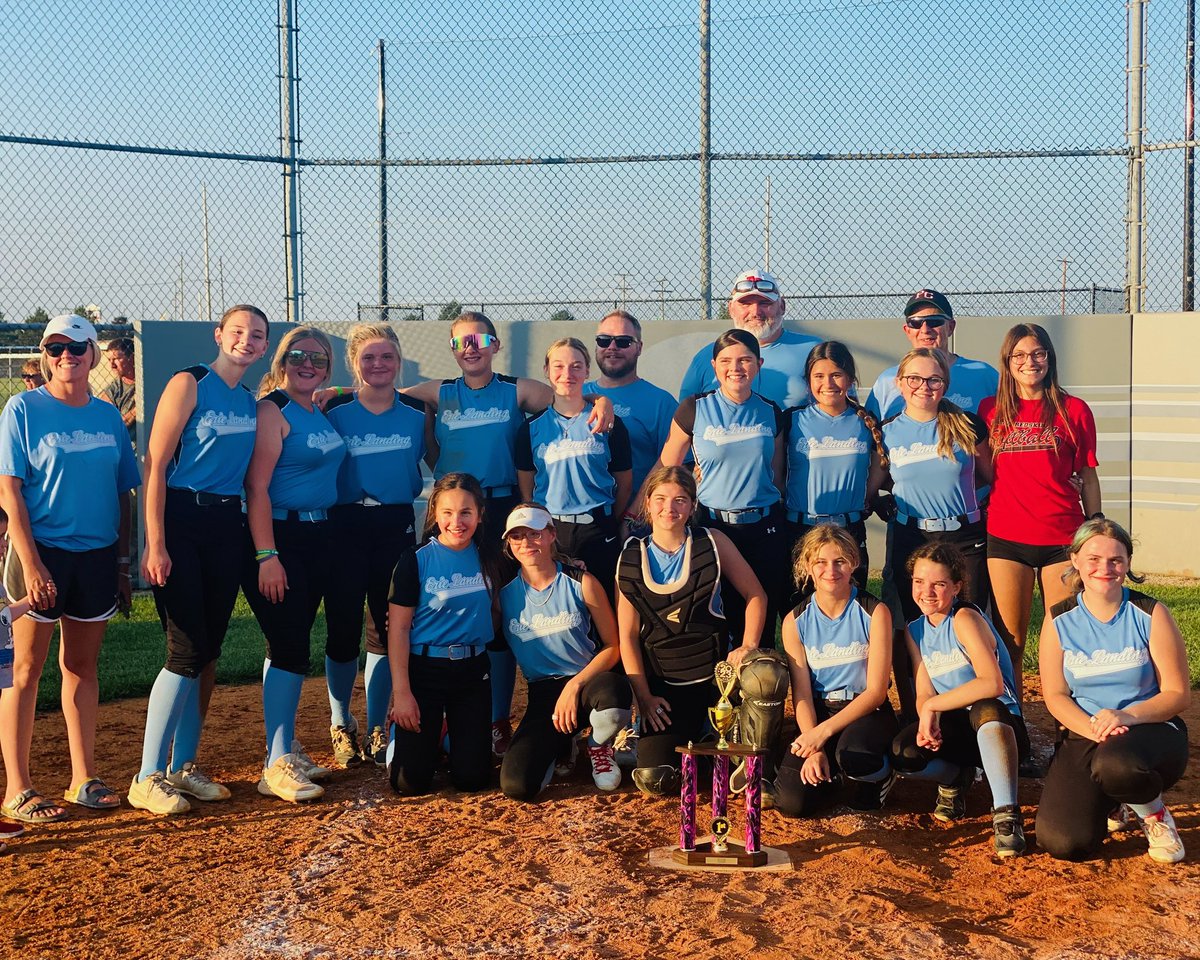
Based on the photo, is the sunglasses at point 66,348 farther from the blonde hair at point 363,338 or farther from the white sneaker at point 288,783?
the white sneaker at point 288,783

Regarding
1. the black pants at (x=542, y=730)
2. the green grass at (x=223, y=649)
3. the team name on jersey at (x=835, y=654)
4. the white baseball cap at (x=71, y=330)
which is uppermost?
the white baseball cap at (x=71, y=330)

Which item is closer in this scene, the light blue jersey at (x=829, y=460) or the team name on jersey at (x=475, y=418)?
the light blue jersey at (x=829, y=460)

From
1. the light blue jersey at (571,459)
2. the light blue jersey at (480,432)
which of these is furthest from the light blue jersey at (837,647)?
the light blue jersey at (480,432)

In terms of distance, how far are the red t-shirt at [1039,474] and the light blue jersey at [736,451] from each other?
3.20 ft

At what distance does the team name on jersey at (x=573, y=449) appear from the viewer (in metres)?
5.48

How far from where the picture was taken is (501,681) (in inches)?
227

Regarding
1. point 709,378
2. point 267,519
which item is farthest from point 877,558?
point 267,519

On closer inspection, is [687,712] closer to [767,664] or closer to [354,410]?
[767,664]

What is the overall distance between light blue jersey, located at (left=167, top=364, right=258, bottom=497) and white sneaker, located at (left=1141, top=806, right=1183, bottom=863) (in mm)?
3649

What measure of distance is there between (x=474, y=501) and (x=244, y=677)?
3013 mm

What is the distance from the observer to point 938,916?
12.6ft

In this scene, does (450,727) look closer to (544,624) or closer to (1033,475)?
(544,624)

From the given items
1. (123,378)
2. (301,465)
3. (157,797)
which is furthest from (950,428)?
(123,378)

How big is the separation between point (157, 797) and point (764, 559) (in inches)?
104
